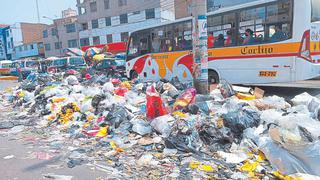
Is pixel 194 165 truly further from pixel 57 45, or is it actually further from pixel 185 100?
pixel 57 45

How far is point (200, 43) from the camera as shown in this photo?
750 centimetres

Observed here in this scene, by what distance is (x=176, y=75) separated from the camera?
36.5ft

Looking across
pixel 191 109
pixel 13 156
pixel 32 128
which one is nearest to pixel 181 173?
pixel 191 109

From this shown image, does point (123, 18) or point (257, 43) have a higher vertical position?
point (123, 18)

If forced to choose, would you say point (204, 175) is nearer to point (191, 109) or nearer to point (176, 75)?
point (191, 109)

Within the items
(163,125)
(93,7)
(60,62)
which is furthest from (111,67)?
(93,7)

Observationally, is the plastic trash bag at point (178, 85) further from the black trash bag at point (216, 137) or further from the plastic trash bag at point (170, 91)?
the black trash bag at point (216, 137)

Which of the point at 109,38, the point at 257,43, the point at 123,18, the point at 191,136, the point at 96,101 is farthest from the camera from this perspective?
the point at 109,38

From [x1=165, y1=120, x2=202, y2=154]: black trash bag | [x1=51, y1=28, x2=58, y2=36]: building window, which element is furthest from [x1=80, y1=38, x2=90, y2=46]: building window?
[x1=165, y1=120, x2=202, y2=154]: black trash bag

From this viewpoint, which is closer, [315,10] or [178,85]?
Answer: [315,10]

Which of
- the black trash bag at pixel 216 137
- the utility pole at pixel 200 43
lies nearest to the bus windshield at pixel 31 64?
the utility pole at pixel 200 43

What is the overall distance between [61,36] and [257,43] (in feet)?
159

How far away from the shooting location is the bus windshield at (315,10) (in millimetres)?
7514

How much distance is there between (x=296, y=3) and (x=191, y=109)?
4.27 m
